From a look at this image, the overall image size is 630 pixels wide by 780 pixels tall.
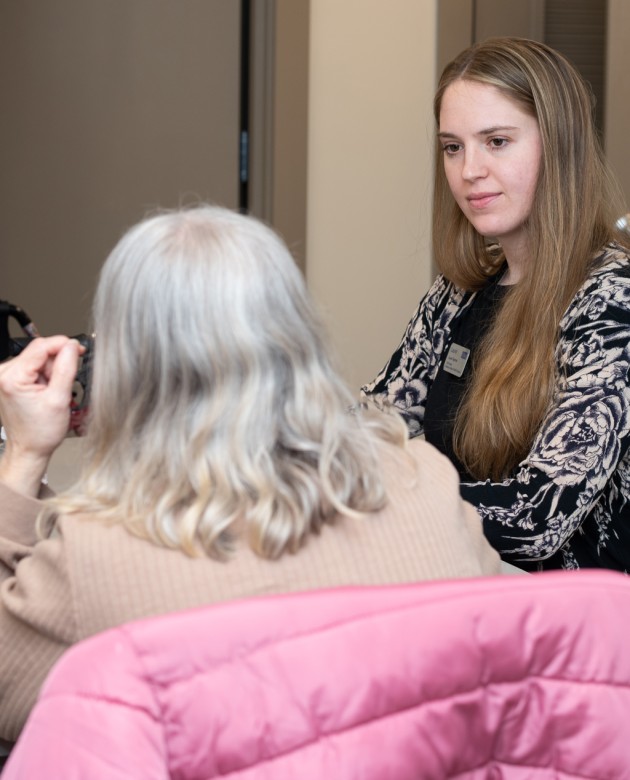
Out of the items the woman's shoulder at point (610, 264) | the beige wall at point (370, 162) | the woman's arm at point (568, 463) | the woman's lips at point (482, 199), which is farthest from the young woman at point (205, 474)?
the beige wall at point (370, 162)

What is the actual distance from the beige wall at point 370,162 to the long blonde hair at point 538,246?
6.29 feet

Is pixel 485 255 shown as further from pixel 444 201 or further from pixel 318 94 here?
pixel 318 94

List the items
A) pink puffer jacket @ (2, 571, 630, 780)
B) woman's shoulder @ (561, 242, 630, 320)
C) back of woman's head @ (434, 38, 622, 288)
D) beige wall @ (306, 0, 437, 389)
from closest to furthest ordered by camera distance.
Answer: pink puffer jacket @ (2, 571, 630, 780)
woman's shoulder @ (561, 242, 630, 320)
back of woman's head @ (434, 38, 622, 288)
beige wall @ (306, 0, 437, 389)

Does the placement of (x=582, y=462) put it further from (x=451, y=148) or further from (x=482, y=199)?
(x=451, y=148)

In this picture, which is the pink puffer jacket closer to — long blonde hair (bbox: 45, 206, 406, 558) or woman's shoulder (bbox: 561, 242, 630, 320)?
long blonde hair (bbox: 45, 206, 406, 558)

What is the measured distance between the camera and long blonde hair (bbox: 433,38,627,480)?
1729 mm

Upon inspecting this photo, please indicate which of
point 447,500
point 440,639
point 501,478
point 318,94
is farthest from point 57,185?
point 440,639

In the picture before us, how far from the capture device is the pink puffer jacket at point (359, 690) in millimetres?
731

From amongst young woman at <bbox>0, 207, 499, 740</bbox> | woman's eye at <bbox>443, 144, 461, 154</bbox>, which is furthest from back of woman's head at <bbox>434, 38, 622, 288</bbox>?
young woman at <bbox>0, 207, 499, 740</bbox>

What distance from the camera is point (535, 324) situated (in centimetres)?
176

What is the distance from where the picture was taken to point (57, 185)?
3680mm

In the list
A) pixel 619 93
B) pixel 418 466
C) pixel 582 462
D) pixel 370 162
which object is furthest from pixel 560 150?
pixel 370 162

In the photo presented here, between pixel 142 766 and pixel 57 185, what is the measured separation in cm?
319

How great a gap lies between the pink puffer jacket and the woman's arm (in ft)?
2.23
